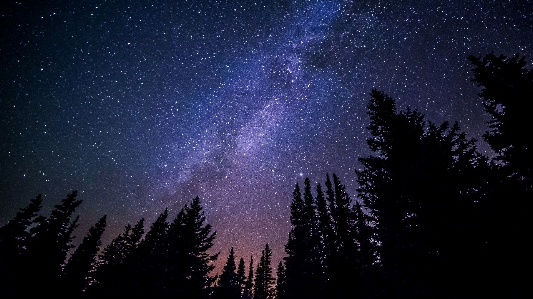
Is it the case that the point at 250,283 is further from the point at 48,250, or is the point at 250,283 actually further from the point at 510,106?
the point at 510,106

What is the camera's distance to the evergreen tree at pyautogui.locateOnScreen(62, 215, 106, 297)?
27.8 meters

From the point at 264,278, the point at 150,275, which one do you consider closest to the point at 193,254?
the point at 150,275

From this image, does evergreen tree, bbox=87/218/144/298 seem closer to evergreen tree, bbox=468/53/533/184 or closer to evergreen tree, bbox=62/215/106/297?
evergreen tree, bbox=62/215/106/297

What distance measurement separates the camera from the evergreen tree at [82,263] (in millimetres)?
27750

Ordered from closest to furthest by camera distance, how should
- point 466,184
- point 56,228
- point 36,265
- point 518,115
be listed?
point 466,184
point 518,115
point 36,265
point 56,228

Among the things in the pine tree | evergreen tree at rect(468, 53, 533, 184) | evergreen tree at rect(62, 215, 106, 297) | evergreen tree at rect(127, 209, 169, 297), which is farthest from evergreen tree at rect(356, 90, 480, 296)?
the pine tree

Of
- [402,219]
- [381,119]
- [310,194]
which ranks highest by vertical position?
[310,194]

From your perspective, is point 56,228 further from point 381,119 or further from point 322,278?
point 381,119

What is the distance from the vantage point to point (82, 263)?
33.1m

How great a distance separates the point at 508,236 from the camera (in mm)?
6359

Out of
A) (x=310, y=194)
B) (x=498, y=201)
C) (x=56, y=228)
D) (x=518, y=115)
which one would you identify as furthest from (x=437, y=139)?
(x=56, y=228)

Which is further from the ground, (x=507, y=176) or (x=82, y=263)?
(x=82, y=263)

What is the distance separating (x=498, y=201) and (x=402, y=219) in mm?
3020

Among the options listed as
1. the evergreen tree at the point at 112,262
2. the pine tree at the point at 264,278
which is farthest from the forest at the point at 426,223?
the pine tree at the point at 264,278
